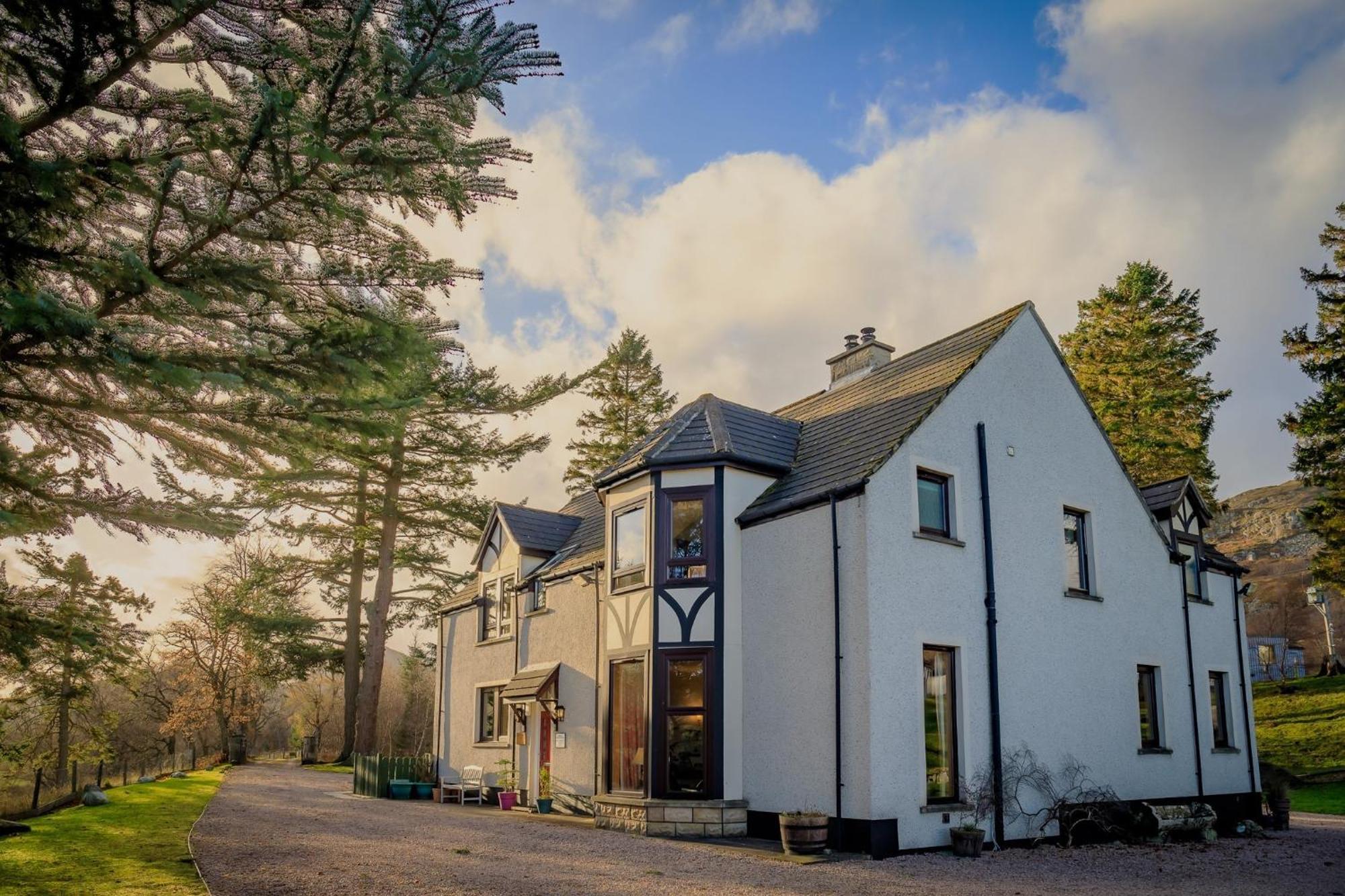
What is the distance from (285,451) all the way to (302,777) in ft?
84.4

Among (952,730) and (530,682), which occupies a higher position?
(530,682)

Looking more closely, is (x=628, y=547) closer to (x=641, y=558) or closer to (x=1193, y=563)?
(x=641, y=558)

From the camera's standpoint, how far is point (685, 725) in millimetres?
15555

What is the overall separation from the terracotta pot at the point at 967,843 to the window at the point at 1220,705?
31.2 ft

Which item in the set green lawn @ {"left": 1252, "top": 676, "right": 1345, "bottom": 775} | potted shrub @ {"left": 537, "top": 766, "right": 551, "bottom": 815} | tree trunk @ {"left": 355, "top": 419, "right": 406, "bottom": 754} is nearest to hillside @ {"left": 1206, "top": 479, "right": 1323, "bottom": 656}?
green lawn @ {"left": 1252, "top": 676, "right": 1345, "bottom": 775}

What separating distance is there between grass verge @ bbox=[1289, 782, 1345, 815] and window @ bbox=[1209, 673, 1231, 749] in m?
4.05

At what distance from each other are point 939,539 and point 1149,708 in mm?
7046

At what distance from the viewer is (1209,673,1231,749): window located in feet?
65.5

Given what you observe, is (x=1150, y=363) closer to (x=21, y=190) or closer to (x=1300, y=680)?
(x=1300, y=680)

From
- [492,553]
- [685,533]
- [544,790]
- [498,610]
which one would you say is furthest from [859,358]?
[544,790]

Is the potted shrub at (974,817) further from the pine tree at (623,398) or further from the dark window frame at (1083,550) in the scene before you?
the pine tree at (623,398)

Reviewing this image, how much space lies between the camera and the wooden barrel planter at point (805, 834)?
42.0 feet

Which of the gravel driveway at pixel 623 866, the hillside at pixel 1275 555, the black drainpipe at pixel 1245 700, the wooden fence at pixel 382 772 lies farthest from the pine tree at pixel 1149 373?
the wooden fence at pixel 382 772

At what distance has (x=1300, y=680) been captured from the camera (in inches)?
1604
